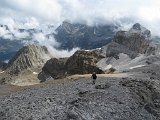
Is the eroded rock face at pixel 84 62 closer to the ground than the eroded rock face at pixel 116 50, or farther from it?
closer to the ground

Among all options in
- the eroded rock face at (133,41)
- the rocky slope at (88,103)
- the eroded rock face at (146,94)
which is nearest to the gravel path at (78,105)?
the rocky slope at (88,103)

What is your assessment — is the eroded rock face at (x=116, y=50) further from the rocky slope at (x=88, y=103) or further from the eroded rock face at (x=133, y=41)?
the rocky slope at (x=88, y=103)

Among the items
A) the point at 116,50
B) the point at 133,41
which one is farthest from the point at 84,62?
the point at 133,41

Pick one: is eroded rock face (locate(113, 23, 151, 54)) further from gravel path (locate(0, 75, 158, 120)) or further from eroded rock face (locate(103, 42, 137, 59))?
gravel path (locate(0, 75, 158, 120))

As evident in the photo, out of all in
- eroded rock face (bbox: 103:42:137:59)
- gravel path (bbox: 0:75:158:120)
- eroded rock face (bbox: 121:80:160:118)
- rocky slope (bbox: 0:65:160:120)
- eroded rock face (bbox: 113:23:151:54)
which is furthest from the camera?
eroded rock face (bbox: 113:23:151:54)

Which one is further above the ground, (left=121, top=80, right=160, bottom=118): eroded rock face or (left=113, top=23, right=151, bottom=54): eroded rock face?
(left=121, top=80, right=160, bottom=118): eroded rock face

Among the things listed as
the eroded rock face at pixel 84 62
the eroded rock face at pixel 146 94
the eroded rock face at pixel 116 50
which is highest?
the eroded rock face at pixel 146 94

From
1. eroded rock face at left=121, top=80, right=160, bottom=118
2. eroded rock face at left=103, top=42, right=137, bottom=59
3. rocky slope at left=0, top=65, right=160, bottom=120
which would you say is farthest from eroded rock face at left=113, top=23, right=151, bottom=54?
rocky slope at left=0, top=65, right=160, bottom=120

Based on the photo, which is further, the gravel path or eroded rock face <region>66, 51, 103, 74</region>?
eroded rock face <region>66, 51, 103, 74</region>

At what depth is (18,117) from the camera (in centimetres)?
3419

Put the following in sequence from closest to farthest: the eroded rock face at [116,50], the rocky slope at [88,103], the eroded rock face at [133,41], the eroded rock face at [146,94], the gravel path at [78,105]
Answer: the gravel path at [78,105] < the rocky slope at [88,103] < the eroded rock face at [146,94] < the eroded rock face at [116,50] < the eroded rock face at [133,41]

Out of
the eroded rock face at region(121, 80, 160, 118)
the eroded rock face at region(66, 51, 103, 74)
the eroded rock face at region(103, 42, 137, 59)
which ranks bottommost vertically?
the eroded rock face at region(66, 51, 103, 74)

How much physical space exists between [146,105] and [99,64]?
10720 centimetres

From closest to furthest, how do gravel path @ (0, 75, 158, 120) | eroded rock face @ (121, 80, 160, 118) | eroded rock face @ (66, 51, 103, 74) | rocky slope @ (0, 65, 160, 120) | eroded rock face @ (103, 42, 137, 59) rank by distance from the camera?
gravel path @ (0, 75, 158, 120), rocky slope @ (0, 65, 160, 120), eroded rock face @ (121, 80, 160, 118), eroded rock face @ (103, 42, 137, 59), eroded rock face @ (66, 51, 103, 74)
